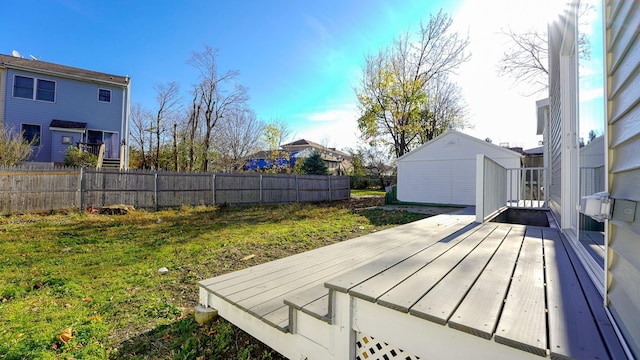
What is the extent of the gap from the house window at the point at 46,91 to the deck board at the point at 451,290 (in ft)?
61.0

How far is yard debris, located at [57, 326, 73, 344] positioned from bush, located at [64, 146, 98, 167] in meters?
12.3

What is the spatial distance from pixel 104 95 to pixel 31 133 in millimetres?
3564

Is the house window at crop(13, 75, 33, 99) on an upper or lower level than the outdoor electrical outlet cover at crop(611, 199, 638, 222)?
upper

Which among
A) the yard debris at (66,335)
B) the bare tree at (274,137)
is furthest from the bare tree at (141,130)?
the yard debris at (66,335)

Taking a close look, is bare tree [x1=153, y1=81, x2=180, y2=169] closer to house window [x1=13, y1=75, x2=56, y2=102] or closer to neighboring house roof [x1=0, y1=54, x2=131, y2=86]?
neighboring house roof [x1=0, y1=54, x2=131, y2=86]

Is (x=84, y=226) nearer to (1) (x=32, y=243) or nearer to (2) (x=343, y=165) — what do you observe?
(1) (x=32, y=243)

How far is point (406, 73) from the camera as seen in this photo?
1767cm

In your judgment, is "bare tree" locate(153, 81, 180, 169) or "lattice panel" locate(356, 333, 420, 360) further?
"bare tree" locate(153, 81, 180, 169)

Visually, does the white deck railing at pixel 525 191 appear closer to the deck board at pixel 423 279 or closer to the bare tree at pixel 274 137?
the deck board at pixel 423 279

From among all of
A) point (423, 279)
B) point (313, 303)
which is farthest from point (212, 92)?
point (423, 279)

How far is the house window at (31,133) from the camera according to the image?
12664 mm

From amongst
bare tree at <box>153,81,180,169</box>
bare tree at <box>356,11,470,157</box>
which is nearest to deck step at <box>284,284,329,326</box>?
bare tree at <box>356,11,470,157</box>

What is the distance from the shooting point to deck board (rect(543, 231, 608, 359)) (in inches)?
38.3

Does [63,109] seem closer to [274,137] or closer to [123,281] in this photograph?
[274,137]
